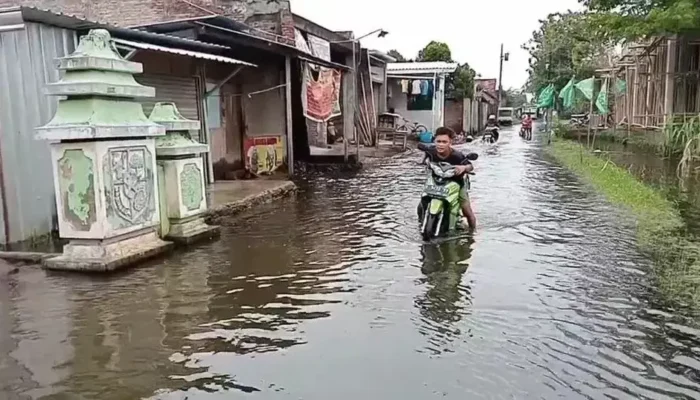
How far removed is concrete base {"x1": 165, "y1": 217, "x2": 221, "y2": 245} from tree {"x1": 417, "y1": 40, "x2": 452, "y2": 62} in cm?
3174

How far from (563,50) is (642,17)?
21054mm

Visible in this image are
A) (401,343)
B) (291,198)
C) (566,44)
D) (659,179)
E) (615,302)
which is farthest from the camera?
(566,44)

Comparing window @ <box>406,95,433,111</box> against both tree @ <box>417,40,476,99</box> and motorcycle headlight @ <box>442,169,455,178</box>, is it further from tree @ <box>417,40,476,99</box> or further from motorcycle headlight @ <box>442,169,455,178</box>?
motorcycle headlight @ <box>442,169,455,178</box>

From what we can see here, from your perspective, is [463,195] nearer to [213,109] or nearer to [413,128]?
[213,109]

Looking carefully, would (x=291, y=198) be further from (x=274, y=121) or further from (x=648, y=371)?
(x=648, y=371)

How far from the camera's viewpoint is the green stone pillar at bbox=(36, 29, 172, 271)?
6.61 m

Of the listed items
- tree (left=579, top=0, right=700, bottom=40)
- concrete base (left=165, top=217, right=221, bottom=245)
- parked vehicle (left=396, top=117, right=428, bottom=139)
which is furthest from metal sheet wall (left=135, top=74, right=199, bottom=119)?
parked vehicle (left=396, top=117, right=428, bottom=139)

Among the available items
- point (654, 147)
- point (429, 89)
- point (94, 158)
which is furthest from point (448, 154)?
point (429, 89)

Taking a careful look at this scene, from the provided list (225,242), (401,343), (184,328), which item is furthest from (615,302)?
(225,242)

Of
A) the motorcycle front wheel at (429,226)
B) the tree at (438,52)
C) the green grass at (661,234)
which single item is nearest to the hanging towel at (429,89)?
the tree at (438,52)

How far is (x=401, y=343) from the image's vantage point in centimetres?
457

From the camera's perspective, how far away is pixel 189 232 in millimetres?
8016

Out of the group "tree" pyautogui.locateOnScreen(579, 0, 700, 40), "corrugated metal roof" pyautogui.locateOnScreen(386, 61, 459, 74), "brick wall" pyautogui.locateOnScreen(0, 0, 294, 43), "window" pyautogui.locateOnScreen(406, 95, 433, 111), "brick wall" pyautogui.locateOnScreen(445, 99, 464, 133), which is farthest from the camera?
"brick wall" pyautogui.locateOnScreen(445, 99, 464, 133)

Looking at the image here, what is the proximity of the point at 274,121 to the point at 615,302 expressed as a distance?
12200 millimetres
